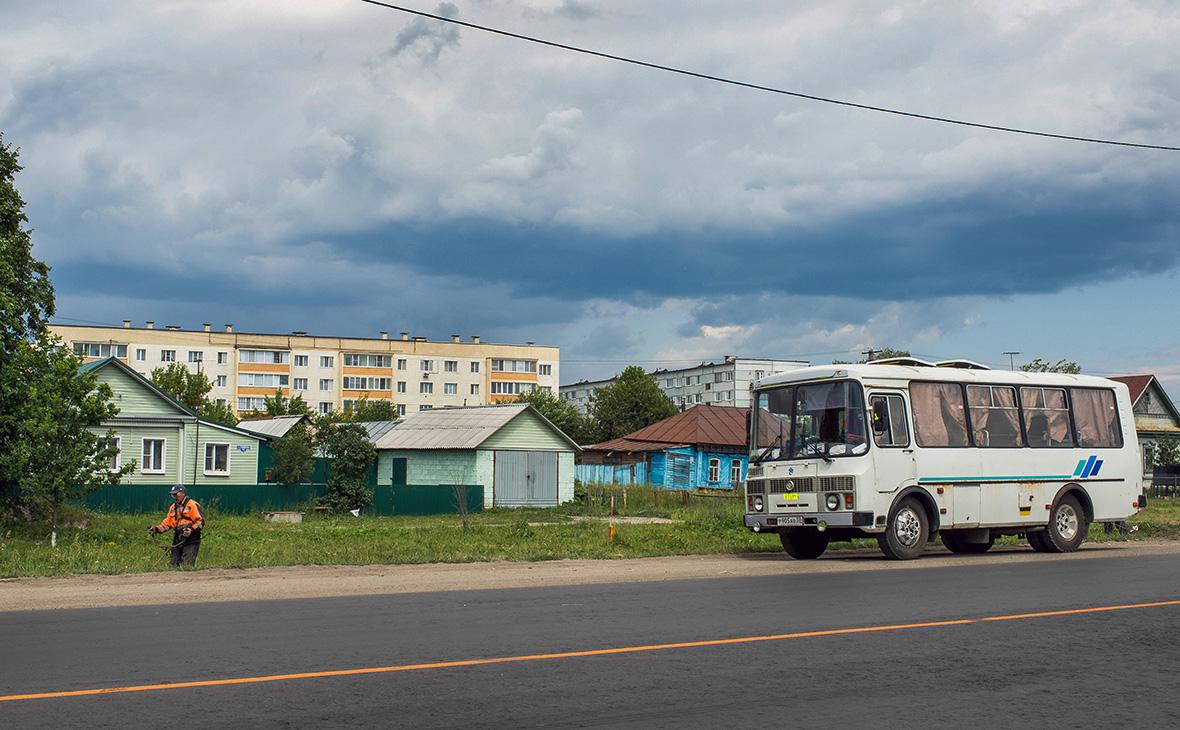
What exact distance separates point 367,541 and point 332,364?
9363cm

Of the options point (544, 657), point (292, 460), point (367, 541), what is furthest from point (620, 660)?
point (292, 460)

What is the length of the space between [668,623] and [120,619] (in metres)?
5.34

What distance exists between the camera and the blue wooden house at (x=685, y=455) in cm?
6756

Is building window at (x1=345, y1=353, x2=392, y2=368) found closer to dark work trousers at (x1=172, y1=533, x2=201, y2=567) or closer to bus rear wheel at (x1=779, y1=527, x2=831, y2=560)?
dark work trousers at (x1=172, y1=533, x2=201, y2=567)

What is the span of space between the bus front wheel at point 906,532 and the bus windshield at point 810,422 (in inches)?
54.4

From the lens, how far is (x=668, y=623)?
437 inches

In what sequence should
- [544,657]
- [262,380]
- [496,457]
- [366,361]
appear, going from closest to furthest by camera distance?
[544,657], [496,457], [262,380], [366,361]

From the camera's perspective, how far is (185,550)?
1889cm

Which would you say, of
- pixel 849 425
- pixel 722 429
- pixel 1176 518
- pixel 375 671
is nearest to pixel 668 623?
pixel 375 671

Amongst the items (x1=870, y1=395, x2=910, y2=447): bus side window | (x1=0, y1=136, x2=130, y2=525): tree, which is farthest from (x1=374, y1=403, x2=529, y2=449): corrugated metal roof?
(x1=870, y1=395, x2=910, y2=447): bus side window

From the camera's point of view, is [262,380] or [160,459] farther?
[262,380]

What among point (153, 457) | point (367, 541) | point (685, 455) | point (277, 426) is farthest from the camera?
point (685, 455)

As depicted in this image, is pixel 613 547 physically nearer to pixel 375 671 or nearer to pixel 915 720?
pixel 375 671

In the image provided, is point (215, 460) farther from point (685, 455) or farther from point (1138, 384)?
point (1138, 384)
